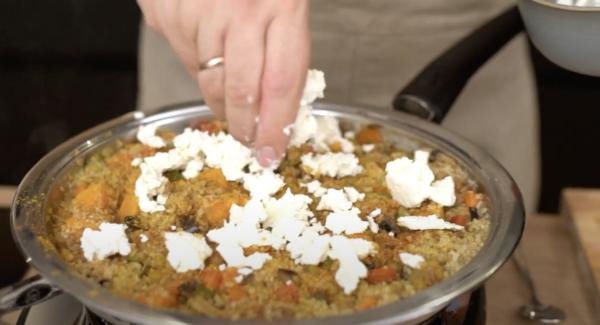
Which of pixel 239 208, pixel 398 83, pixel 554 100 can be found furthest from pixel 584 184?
pixel 239 208

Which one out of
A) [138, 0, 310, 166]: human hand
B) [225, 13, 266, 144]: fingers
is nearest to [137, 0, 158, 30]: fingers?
[138, 0, 310, 166]: human hand

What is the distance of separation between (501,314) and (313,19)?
2.02ft

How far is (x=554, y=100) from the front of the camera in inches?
94.9

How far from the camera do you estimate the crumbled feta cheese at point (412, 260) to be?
2.64 feet

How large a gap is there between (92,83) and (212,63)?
190cm

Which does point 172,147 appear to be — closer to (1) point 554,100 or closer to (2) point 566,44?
(2) point 566,44

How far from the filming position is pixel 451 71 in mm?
1064

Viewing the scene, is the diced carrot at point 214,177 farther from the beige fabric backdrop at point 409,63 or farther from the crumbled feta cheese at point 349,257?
the beige fabric backdrop at point 409,63

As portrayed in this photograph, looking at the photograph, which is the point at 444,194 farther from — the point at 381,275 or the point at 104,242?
the point at 104,242

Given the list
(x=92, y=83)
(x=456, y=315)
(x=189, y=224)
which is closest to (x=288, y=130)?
(x=189, y=224)

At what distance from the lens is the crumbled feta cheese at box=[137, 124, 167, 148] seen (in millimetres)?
1027

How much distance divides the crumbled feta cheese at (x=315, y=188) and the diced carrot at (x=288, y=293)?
0.60ft

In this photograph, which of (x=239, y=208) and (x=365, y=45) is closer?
(x=239, y=208)

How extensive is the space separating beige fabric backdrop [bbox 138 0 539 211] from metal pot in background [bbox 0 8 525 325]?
0.26m
